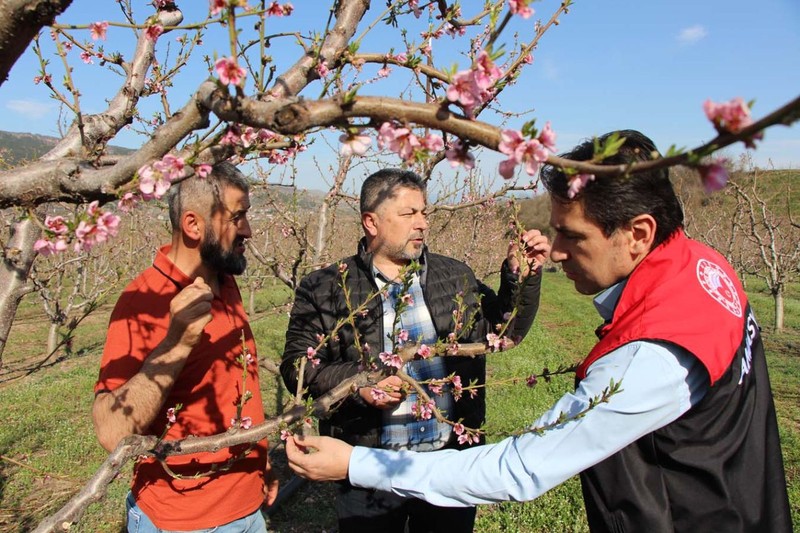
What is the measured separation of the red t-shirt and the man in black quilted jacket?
1.45 feet

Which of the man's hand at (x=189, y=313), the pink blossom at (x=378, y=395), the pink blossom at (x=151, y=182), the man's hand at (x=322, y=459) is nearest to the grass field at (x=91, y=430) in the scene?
the pink blossom at (x=378, y=395)

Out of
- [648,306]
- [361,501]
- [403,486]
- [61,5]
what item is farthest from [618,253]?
[361,501]

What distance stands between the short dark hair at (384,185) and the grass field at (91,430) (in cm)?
135

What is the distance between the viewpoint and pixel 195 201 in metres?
2.24

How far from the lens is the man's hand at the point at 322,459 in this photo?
177 centimetres

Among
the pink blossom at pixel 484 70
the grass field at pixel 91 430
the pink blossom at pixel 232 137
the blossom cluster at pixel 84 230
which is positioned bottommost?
the grass field at pixel 91 430

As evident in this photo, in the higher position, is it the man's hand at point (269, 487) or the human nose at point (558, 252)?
the human nose at point (558, 252)

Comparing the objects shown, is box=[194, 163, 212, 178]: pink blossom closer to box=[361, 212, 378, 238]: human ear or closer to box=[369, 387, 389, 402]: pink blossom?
box=[369, 387, 389, 402]: pink blossom

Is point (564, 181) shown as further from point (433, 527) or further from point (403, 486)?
point (433, 527)

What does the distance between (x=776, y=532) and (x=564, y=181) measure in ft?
3.98


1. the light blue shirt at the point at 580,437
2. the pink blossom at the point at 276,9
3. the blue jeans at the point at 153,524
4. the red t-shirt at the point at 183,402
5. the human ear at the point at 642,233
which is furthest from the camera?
the blue jeans at the point at 153,524

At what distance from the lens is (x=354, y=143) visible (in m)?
0.98

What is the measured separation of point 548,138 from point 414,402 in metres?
2.12

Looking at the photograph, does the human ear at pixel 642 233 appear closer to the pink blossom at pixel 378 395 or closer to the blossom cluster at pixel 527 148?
the blossom cluster at pixel 527 148
